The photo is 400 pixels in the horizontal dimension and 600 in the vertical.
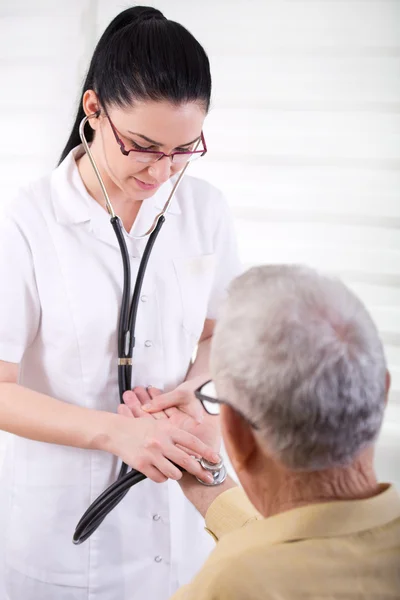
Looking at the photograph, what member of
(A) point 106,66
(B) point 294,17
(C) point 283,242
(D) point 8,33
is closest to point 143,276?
(A) point 106,66

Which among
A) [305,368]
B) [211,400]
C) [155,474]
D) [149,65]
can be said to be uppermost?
[149,65]

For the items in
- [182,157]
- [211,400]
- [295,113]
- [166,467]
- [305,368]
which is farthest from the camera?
[295,113]

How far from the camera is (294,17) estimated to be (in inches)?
88.0

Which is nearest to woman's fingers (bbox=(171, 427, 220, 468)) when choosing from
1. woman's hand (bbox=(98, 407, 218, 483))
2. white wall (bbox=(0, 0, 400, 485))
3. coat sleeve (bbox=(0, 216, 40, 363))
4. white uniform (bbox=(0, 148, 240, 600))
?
woman's hand (bbox=(98, 407, 218, 483))

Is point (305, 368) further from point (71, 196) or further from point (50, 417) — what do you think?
point (71, 196)

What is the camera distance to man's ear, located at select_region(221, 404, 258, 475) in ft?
2.87

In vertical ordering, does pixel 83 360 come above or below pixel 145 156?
below

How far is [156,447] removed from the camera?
4.34 ft

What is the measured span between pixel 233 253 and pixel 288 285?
841 millimetres

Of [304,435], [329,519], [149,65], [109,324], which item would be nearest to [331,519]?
[329,519]

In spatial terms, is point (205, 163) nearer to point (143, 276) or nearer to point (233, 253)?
point (233, 253)

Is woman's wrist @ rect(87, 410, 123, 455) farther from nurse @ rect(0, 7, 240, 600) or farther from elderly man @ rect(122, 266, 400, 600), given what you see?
elderly man @ rect(122, 266, 400, 600)

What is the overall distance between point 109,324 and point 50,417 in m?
0.22

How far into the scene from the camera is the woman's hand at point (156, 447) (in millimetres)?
1313
